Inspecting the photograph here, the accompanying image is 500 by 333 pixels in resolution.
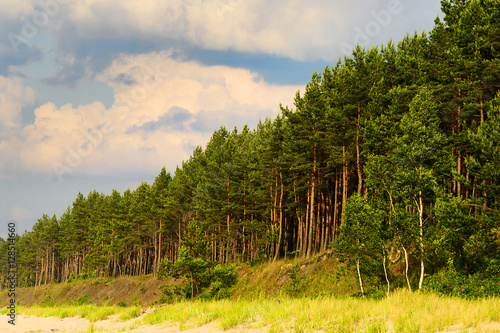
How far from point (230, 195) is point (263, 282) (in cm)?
1297

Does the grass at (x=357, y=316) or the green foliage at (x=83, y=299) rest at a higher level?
the grass at (x=357, y=316)

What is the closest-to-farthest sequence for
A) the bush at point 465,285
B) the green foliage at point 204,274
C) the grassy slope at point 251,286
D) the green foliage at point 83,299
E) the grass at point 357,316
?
the grass at point 357,316, the bush at point 465,285, the grassy slope at point 251,286, the green foliage at point 204,274, the green foliage at point 83,299

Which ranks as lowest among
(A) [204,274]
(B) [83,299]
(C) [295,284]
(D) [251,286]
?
(B) [83,299]

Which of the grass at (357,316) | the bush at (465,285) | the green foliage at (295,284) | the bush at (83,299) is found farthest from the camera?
the bush at (83,299)

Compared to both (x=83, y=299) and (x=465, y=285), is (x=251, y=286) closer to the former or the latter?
(x=465, y=285)

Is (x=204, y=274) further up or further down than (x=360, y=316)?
further down

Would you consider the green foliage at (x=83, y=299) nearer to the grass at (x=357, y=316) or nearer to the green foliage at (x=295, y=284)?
the green foliage at (x=295, y=284)

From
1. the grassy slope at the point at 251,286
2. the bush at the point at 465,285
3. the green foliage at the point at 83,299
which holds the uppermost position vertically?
the bush at the point at 465,285

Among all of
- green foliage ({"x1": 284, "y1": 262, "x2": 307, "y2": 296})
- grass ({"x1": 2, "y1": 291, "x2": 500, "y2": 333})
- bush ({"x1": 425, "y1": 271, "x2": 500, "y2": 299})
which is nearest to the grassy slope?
green foliage ({"x1": 284, "y1": 262, "x2": 307, "y2": 296})

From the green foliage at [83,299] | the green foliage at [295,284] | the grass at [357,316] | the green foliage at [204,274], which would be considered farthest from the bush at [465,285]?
the green foliage at [83,299]

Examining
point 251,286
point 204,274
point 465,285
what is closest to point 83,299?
point 251,286

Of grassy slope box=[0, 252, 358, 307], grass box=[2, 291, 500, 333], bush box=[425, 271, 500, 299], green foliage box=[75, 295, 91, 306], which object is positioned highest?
grass box=[2, 291, 500, 333]

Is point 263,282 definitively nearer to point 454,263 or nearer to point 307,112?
point 307,112

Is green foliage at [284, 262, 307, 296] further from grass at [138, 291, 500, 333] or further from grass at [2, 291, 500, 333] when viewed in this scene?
grass at [138, 291, 500, 333]
